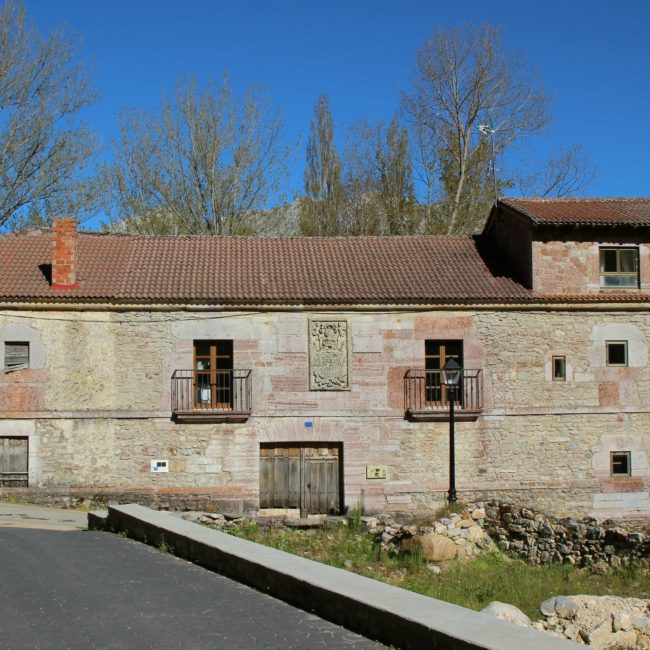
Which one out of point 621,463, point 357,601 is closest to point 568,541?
point 621,463

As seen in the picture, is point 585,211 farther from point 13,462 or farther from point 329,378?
point 13,462

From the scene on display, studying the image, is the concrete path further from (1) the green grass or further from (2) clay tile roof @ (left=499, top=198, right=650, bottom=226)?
(2) clay tile roof @ (left=499, top=198, right=650, bottom=226)

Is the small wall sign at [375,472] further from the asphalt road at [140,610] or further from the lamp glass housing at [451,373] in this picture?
the asphalt road at [140,610]

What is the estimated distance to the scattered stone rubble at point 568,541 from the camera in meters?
16.4

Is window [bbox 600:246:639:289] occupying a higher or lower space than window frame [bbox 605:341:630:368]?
higher

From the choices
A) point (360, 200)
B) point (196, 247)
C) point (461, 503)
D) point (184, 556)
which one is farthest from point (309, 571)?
point (360, 200)

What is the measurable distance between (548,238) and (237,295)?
7319 mm

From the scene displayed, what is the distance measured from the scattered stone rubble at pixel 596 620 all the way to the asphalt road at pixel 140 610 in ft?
8.18

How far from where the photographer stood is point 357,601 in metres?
6.53

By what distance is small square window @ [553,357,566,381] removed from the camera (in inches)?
789

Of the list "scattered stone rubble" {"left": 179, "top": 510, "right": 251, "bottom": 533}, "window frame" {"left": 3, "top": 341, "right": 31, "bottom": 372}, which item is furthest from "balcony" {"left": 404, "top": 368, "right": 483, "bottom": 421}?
"window frame" {"left": 3, "top": 341, "right": 31, "bottom": 372}

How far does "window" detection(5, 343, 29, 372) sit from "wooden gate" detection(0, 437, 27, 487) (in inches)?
61.7

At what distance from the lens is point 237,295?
19312 millimetres

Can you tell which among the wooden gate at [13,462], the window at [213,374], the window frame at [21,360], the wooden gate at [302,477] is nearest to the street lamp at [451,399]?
the wooden gate at [302,477]
